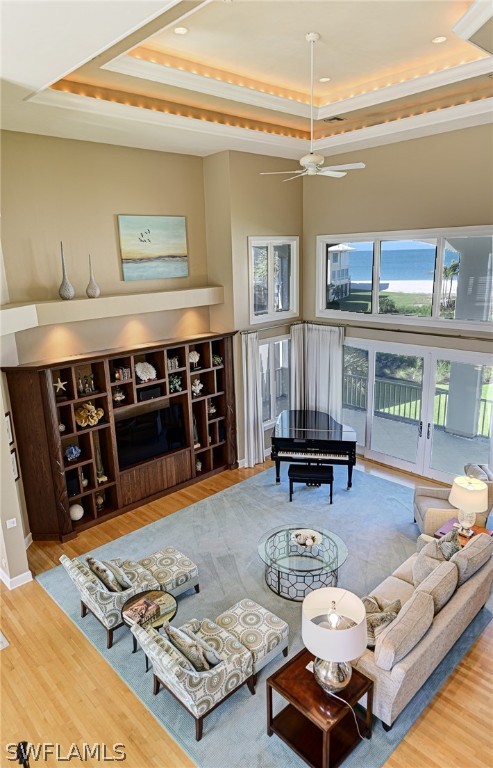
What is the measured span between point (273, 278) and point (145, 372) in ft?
9.91

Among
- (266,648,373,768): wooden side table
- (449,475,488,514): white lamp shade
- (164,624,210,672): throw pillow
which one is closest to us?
(266,648,373,768): wooden side table

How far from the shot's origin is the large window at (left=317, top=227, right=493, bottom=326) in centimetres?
713

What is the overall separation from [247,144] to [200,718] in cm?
714

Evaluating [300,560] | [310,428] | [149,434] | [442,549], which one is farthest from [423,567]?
[149,434]

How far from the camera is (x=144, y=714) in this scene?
4316 mm

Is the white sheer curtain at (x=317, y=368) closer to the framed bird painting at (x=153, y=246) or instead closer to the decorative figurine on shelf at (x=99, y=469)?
the framed bird painting at (x=153, y=246)

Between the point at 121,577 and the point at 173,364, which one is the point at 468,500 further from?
the point at 173,364

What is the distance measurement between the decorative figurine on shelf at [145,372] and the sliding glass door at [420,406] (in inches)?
143

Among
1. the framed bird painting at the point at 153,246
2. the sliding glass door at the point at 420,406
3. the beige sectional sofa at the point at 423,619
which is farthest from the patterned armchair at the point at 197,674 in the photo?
the framed bird painting at the point at 153,246

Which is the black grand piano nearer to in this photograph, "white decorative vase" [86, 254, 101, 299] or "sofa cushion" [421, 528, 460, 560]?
"sofa cushion" [421, 528, 460, 560]

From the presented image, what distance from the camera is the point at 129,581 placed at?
202 inches

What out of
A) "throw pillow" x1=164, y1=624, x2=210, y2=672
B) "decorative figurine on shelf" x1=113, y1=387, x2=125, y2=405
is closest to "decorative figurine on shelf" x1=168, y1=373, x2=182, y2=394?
"decorative figurine on shelf" x1=113, y1=387, x2=125, y2=405

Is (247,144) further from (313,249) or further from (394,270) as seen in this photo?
(394,270)

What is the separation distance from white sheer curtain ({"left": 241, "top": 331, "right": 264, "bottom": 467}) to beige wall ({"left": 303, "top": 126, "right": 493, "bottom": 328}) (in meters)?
1.99
